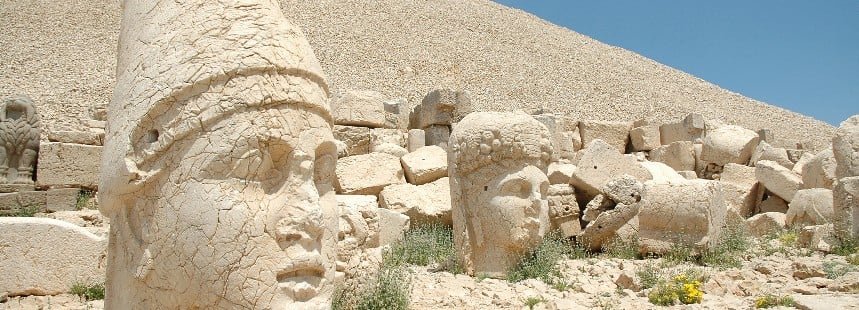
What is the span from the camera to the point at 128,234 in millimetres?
2219

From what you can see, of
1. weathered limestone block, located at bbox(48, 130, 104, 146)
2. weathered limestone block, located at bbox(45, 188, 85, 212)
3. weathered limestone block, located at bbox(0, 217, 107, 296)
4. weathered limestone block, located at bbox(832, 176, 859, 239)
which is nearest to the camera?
weathered limestone block, located at bbox(0, 217, 107, 296)

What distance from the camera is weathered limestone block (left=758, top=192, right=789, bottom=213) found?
8555 mm

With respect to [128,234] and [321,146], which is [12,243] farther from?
[321,146]

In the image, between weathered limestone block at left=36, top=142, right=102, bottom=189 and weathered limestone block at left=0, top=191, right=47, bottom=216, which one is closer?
weathered limestone block at left=0, top=191, right=47, bottom=216

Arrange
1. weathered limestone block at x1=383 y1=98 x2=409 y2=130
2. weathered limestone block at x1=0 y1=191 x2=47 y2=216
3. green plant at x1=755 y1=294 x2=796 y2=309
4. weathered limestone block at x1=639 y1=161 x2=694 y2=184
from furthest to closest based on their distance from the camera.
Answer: weathered limestone block at x1=383 y1=98 x2=409 y2=130 < weathered limestone block at x1=639 y1=161 x2=694 y2=184 < weathered limestone block at x1=0 y1=191 x2=47 y2=216 < green plant at x1=755 y1=294 x2=796 y2=309

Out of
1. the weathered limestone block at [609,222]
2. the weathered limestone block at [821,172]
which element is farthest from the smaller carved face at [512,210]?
the weathered limestone block at [821,172]

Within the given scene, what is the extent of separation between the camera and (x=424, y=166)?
7.91 m

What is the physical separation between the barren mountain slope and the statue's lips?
1389 centimetres

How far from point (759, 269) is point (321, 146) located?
14.3 ft

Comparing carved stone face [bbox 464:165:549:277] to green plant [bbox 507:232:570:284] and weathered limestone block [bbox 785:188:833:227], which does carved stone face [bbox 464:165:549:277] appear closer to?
green plant [bbox 507:232:570:284]

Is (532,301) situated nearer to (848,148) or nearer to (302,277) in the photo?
(302,277)

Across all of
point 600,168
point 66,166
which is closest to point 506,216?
point 600,168

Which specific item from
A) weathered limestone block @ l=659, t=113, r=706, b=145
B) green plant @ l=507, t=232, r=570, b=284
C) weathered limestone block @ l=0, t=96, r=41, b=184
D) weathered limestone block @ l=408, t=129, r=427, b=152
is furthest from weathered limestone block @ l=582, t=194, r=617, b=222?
weathered limestone block @ l=0, t=96, r=41, b=184

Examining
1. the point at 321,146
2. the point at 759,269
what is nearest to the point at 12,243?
the point at 321,146
